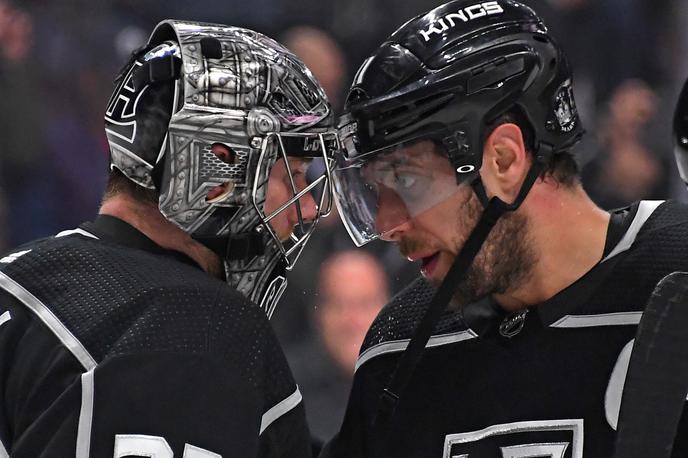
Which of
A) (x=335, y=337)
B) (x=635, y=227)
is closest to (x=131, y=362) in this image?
(x=635, y=227)

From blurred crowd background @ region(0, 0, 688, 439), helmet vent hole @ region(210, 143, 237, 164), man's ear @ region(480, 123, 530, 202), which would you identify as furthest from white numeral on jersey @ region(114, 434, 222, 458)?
blurred crowd background @ region(0, 0, 688, 439)

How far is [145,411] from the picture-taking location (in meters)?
1.57

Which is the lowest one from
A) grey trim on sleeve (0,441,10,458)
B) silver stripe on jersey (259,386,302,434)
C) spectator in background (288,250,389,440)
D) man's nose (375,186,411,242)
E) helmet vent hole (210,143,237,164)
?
spectator in background (288,250,389,440)

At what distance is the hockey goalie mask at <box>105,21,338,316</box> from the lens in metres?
1.85

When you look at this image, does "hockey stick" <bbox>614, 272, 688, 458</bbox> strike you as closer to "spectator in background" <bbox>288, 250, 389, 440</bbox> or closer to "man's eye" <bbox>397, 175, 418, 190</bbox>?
"man's eye" <bbox>397, 175, 418, 190</bbox>

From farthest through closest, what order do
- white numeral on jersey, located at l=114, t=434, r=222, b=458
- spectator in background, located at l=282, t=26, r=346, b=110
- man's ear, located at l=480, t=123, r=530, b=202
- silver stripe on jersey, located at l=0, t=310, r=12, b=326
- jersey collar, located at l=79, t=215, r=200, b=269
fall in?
spectator in background, located at l=282, t=26, r=346, b=110, man's ear, located at l=480, t=123, r=530, b=202, jersey collar, located at l=79, t=215, r=200, b=269, silver stripe on jersey, located at l=0, t=310, r=12, b=326, white numeral on jersey, located at l=114, t=434, r=222, b=458

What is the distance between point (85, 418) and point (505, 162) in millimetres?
854

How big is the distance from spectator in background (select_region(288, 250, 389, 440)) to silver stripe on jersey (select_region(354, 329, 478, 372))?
4.63 feet

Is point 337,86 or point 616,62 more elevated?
point 337,86

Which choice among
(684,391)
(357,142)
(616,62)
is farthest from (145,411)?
(616,62)

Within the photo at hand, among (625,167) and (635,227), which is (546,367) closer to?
(635,227)

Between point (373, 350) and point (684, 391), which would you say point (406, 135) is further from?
point (684, 391)

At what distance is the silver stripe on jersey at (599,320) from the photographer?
6.25 ft

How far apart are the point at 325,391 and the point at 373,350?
1487mm
